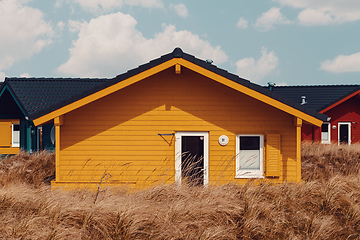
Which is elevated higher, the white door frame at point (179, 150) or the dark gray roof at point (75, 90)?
the dark gray roof at point (75, 90)

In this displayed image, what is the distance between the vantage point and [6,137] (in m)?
19.6

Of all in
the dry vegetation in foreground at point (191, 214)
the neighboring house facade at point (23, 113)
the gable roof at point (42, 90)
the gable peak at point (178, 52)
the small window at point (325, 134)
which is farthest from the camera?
the small window at point (325, 134)

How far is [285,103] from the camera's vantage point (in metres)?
9.34

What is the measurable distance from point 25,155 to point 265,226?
40.8 ft

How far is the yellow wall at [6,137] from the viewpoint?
19547 mm

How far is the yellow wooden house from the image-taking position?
33.1ft

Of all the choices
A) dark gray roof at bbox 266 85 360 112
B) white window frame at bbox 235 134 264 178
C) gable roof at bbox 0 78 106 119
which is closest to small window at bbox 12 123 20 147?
gable roof at bbox 0 78 106 119

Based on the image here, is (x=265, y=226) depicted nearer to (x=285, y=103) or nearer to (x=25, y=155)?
(x=285, y=103)

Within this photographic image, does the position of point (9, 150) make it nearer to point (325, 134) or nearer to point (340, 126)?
point (325, 134)

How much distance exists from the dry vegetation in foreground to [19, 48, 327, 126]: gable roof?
2.33m

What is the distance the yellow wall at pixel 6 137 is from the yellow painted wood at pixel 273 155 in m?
14.9

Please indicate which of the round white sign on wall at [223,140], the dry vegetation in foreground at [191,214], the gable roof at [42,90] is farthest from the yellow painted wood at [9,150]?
the round white sign on wall at [223,140]

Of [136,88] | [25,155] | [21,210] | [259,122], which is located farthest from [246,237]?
[25,155]

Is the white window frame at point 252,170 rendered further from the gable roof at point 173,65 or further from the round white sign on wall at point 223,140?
the gable roof at point 173,65
